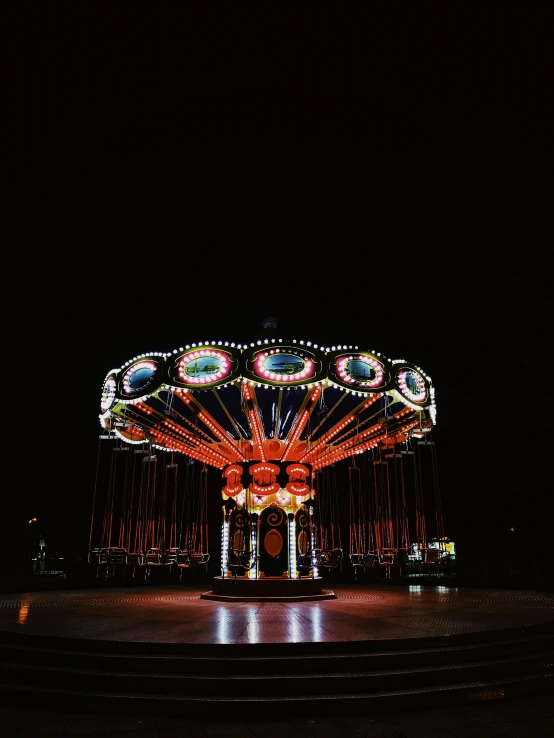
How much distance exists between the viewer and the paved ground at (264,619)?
599 cm

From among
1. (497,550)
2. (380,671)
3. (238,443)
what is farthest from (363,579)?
(380,671)

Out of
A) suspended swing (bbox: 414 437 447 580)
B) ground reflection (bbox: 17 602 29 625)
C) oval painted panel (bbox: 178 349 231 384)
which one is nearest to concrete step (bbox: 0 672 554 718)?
ground reflection (bbox: 17 602 29 625)

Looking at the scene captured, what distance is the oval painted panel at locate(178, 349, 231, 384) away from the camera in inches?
393

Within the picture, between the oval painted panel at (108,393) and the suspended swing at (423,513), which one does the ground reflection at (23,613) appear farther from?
the suspended swing at (423,513)

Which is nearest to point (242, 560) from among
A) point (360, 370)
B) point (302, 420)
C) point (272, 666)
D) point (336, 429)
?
point (302, 420)

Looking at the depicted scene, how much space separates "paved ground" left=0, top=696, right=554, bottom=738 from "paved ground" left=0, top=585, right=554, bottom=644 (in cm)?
104

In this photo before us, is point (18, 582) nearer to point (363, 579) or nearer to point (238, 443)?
point (238, 443)

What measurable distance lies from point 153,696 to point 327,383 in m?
6.34

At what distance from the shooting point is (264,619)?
7.69 m

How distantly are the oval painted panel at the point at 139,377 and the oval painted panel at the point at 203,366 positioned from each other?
2.02 feet

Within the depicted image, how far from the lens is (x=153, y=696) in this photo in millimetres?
4844

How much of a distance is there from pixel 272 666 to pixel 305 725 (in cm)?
80

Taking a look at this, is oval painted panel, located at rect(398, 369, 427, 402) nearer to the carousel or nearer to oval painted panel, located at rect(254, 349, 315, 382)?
the carousel

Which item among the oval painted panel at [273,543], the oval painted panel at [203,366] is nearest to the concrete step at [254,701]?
the oval painted panel at [203,366]
